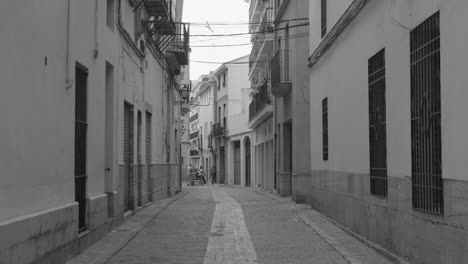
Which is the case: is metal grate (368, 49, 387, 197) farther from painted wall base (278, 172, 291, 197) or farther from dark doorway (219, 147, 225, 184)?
dark doorway (219, 147, 225, 184)

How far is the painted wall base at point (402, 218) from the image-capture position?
236 inches

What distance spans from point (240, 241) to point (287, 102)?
37.5 feet

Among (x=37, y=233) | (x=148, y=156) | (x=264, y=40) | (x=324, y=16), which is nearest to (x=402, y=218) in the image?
(x=37, y=233)

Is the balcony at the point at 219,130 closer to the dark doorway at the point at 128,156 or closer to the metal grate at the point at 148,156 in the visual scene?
the metal grate at the point at 148,156

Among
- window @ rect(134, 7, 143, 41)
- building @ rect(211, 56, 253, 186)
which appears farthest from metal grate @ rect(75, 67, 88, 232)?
building @ rect(211, 56, 253, 186)

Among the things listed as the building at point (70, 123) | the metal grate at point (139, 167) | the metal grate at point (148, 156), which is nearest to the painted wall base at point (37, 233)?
the building at point (70, 123)

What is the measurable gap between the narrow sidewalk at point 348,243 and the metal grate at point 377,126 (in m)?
0.90

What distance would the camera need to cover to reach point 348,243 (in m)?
9.98

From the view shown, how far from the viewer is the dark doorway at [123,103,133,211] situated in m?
14.0

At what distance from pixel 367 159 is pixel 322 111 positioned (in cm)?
483

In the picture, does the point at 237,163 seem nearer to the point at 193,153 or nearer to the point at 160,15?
the point at 193,153

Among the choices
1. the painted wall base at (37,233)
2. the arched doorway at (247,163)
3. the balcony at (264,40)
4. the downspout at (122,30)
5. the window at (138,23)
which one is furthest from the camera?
the arched doorway at (247,163)

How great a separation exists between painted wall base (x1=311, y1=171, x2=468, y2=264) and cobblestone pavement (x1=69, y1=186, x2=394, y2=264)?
0.34 metres

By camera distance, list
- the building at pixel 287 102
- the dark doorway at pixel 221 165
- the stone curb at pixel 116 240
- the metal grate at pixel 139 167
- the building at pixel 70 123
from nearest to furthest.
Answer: the building at pixel 70 123
the stone curb at pixel 116 240
the metal grate at pixel 139 167
the building at pixel 287 102
the dark doorway at pixel 221 165
